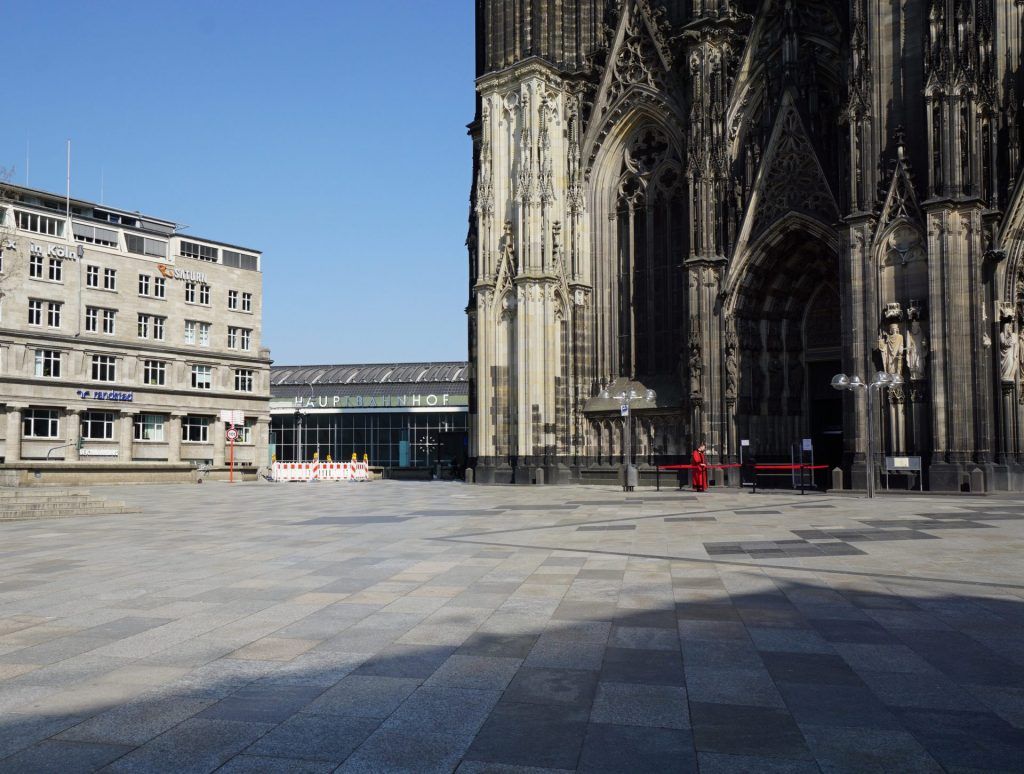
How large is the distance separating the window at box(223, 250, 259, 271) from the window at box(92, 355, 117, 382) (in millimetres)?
13649

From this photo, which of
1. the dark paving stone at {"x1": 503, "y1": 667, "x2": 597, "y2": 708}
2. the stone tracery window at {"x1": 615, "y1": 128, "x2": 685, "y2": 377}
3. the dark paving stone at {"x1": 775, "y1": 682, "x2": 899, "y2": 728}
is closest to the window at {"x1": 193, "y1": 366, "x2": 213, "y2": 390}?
the stone tracery window at {"x1": 615, "y1": 128, "x2": 685, "y2": 377}

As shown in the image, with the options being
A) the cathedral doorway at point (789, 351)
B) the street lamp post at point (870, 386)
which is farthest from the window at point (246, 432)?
the street lamp post at point (870, 386)

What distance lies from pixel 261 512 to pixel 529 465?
17305 mm

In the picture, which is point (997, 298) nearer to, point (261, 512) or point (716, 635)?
point (261, 512)

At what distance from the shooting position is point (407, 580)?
35.0ft

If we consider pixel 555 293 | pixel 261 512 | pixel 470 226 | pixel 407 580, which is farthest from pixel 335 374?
pixel 407 580

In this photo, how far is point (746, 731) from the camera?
5090 millimetres

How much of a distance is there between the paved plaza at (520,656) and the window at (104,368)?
54374mm

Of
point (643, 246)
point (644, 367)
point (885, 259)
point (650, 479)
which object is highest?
point (643, 246)

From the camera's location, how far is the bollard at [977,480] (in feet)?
86.4

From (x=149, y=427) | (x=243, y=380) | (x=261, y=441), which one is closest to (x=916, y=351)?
(x=149, y=427)

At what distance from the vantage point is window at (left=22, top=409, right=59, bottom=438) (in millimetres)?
59906

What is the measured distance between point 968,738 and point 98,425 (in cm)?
6654

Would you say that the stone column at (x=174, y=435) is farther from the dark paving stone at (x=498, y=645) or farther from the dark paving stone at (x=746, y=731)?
the dark paving stone at (x=746, y=731)
